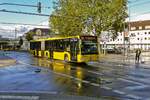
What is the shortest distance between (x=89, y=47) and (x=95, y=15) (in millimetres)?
25892

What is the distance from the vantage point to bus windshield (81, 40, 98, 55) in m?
33.5

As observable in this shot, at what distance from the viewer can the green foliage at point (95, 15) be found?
5962 cm

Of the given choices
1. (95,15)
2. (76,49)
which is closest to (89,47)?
(76,49)

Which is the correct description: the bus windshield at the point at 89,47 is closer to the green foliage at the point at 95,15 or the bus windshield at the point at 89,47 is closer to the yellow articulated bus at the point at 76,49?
the yellow articulated bus at the point at 76,49

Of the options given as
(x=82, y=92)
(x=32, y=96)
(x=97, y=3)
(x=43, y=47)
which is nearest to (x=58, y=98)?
(x=32, y=96)

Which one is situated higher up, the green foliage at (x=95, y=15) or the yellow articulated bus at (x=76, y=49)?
the green foliage at (x=95, y=15)

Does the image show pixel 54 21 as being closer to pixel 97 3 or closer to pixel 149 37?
pixel 97 3

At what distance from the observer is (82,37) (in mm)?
33500

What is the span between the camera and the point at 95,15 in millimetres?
59188

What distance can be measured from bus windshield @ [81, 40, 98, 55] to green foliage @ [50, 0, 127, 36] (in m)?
25.2

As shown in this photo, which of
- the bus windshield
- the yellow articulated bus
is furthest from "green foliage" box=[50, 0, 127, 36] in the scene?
the bus windshield

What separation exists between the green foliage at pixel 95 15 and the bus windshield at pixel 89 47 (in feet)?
82.8

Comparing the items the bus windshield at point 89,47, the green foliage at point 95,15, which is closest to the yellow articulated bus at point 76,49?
the bus windshield at point 89,47

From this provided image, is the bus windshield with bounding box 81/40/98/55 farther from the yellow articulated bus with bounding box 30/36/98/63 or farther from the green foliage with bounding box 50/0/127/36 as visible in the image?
the green foliage with bounding box 50/0/127/36
